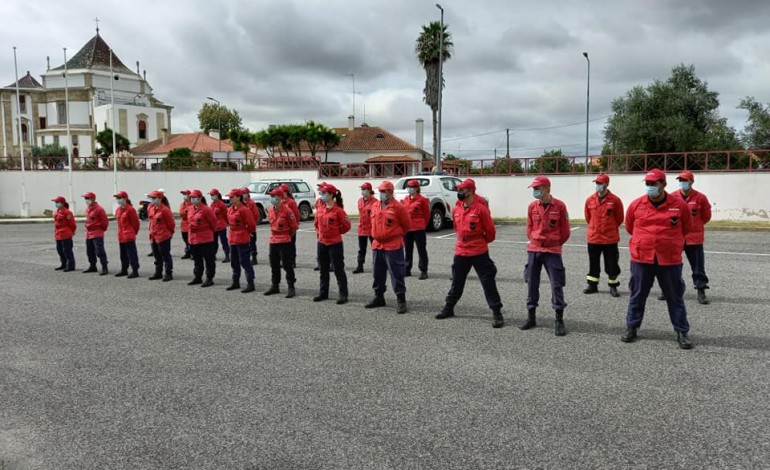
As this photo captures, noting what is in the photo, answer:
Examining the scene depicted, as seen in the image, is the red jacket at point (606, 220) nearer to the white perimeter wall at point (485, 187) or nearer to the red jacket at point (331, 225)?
the red jacket at point (331, 225)

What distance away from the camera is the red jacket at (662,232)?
637 centimetres

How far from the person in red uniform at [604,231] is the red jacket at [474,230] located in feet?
8.60

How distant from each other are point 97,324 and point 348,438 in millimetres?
5231

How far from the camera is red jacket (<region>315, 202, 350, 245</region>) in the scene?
9.32m

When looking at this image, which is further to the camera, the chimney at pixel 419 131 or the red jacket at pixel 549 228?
the chimney at pixel 419 131

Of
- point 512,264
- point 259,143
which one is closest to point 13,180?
point 259,143

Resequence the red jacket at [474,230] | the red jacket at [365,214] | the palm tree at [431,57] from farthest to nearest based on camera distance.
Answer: the palm tree at [431,57], the red jacket at [365,214], the red jacket at [474,230]

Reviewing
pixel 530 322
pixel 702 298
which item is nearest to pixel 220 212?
pixel 530 322

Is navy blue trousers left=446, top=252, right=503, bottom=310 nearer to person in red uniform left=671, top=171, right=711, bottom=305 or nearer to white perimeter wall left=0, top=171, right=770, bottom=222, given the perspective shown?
person in red uniform left=671, top=171, right=711, bottom=305

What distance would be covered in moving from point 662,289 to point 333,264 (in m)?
4.82

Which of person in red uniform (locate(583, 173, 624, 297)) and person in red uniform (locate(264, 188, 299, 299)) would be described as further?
person in red uniform (locate(264, 188, 299, 299))

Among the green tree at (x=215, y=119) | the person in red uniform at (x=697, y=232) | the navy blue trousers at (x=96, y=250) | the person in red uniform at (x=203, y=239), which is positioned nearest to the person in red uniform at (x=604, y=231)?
the person in red uniform at (x=697, y=232)

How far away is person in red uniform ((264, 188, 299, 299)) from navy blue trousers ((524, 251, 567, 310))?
4.21m

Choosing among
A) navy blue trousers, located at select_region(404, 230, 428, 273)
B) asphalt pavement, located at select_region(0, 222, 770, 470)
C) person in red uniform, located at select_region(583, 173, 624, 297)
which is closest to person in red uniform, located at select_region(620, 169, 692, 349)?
asphalt pavement, located at select_region(0, 222, 770, 470)
